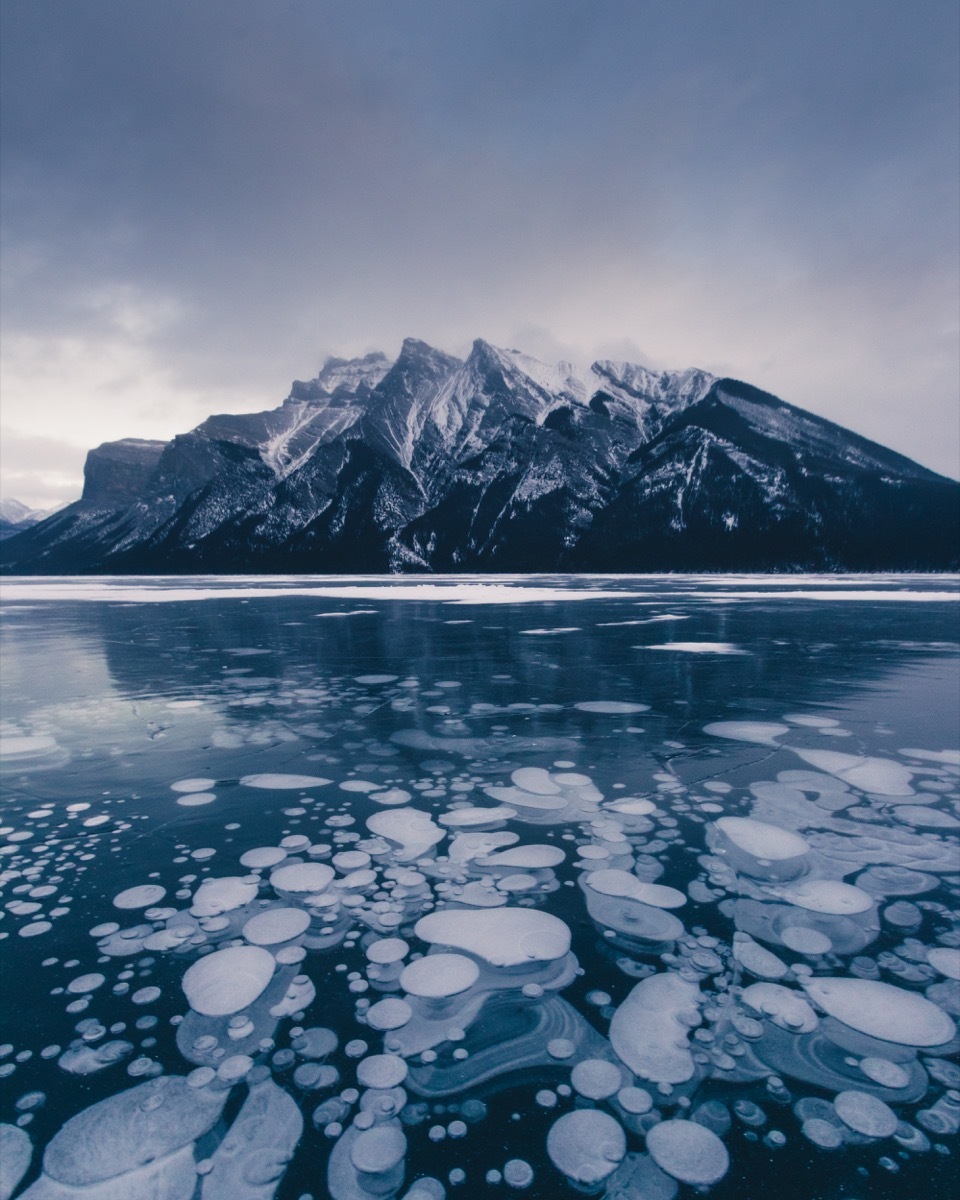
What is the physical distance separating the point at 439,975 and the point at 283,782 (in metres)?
4.20

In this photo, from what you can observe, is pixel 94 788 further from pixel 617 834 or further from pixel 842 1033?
pixel 842 1033

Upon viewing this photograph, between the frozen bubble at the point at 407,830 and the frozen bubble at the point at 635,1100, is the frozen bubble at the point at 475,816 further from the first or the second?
the frozen bubble at the point at 635,1100

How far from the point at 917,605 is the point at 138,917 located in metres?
47.3

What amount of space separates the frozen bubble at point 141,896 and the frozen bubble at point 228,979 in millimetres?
1041

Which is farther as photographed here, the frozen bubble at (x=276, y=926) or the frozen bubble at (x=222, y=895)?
the frozen bubble at (x=222, y=895)

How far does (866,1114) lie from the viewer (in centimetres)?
289

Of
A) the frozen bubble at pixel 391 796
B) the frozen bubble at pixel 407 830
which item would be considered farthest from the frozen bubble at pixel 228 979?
the frozen bubble at pixel 391 796

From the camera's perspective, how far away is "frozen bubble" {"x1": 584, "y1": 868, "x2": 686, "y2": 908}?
4.73m

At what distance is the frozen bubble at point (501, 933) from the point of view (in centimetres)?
411

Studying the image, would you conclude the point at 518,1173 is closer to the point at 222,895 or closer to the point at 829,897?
the point at 222,895

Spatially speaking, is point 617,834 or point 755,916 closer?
point 755,916

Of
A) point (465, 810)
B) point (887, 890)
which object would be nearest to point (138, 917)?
point (465, 810)

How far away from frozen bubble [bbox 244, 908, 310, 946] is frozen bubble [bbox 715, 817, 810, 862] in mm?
3851

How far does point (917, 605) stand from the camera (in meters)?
40.1
